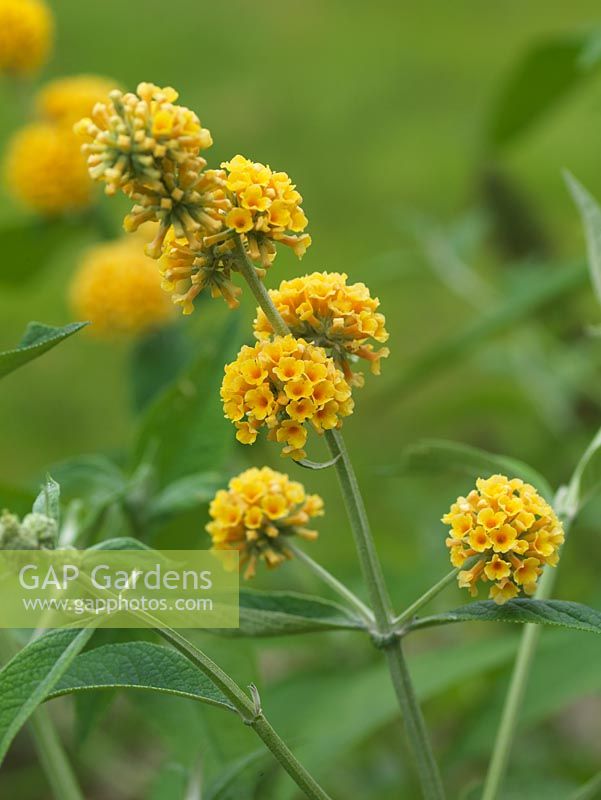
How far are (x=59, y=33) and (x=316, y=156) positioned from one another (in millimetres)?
1730

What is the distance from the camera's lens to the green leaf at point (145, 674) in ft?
2.22

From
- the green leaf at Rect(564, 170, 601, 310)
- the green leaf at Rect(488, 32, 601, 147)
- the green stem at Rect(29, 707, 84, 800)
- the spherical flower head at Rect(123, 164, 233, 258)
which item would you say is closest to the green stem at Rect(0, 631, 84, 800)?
the green stem at Rect(29, 707, 84, 800)

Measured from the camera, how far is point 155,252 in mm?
670

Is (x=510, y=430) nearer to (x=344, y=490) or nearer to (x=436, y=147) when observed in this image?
(x=344, y=490)

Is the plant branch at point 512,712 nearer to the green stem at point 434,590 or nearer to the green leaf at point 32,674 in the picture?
the green stem at point 434,590

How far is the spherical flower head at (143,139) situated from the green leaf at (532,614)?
0.34 metres

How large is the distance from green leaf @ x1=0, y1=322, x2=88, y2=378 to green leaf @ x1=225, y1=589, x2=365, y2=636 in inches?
9.5

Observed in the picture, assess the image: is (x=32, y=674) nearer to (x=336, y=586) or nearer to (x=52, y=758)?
(x=336, y=586)

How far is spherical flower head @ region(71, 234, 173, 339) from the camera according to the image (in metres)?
1.66

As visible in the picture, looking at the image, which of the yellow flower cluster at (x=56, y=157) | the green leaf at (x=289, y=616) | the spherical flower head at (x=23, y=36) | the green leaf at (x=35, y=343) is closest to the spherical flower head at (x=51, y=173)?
the yellow flower cluster at (x=56, y=157)

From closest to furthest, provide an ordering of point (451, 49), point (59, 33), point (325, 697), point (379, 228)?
point (325, 697)
point (379, 228)
point (451, 49)
point (59, 33)

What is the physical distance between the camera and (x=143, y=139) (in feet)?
2.04

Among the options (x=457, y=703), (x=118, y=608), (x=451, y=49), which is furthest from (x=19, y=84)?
(x=451, y=49)

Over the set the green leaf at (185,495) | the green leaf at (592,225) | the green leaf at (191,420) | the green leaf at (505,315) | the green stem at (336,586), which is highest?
the green leaf at (505,315)
